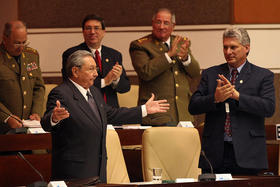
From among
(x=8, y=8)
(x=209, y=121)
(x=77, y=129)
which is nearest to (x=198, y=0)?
(x=8, y=8)

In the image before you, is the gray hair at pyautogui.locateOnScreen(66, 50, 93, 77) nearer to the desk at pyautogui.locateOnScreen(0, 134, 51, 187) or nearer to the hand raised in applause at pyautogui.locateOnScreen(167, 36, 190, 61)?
the desk at pyautogui.locateOnScreen(0, 134, 51, 187)

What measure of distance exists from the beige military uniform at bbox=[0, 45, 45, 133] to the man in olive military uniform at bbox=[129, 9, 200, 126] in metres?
0.82

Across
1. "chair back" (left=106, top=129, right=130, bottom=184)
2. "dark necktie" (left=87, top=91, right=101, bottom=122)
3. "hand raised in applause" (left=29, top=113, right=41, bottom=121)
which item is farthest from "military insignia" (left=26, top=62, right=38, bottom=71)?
"dark necktie" (left=87, top=91, right=101, bottom=122)

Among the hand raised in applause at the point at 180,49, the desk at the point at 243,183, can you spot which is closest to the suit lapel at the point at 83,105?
the desk at the point at 243,183

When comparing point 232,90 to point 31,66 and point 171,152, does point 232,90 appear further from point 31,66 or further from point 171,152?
point 31,66

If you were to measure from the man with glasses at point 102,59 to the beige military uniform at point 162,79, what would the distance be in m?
0.17

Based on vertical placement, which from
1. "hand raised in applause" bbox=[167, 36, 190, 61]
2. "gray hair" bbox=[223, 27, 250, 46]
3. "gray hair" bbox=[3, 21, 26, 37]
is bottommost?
"hand raised in applause" bbox=[167, 36, 190, 61]

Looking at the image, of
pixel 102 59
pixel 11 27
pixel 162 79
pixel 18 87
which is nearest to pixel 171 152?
pixel 162 79

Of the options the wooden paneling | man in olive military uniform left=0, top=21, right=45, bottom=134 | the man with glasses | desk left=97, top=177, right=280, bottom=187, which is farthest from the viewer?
the wooden paneling

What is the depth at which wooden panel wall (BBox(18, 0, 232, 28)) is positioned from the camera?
22.1 feet

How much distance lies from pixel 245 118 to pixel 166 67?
1.22 m

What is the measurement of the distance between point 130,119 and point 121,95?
5.73ft

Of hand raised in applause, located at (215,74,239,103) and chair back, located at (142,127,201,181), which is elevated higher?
hand raised in applause, located at (215,74,239,103)

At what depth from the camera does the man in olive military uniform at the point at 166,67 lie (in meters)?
5.24
